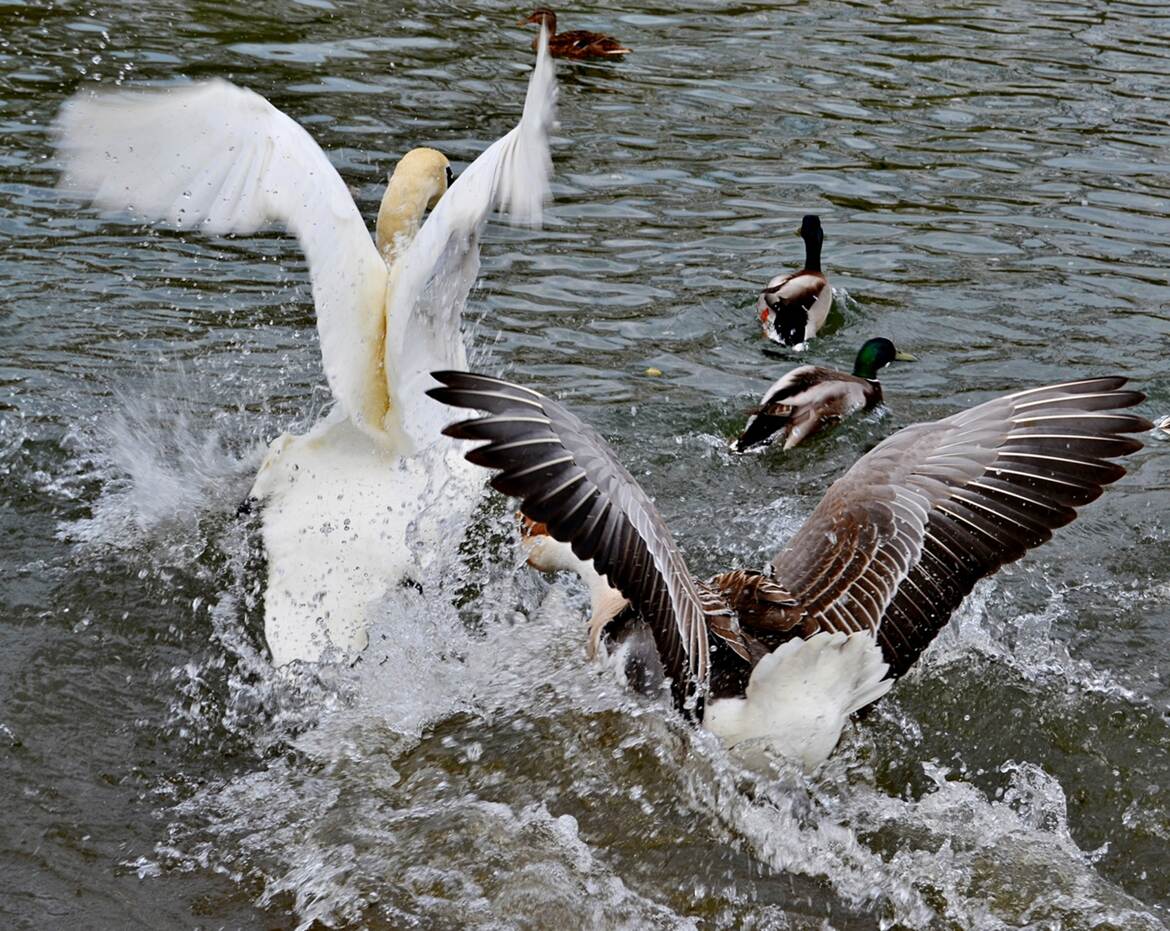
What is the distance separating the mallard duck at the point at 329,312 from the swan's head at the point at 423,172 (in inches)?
15.6

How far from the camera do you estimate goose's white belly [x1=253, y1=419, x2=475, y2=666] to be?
524 centimetres

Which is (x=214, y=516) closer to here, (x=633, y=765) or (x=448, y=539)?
(x=448, y=539)

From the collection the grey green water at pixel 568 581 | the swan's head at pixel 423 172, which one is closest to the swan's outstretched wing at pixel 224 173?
the swan's head at pixel 423 172

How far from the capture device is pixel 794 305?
833 centimetres

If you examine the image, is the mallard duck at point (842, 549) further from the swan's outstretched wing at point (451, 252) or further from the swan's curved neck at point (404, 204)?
the swan's curved neck at point (404, 204)

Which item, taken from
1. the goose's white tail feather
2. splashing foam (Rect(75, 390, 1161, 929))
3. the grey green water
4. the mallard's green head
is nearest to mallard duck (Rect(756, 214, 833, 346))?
the grey green water

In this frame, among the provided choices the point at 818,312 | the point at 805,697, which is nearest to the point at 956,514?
the point at 805,697

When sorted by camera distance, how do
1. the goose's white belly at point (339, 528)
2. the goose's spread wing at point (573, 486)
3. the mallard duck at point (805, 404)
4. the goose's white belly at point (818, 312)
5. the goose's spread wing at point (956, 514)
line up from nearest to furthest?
the goose's spread wing at point (573, 486) → the goose's spread wing at point (956, 514) → the goose's white belly at point (339, 528) → the mallard duck at point (805, 404) → the goose's white belly at point (818, 312)

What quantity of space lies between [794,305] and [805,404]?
1.12 meters

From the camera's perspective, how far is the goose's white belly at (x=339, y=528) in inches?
206

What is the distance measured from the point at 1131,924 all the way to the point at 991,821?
0.57 m

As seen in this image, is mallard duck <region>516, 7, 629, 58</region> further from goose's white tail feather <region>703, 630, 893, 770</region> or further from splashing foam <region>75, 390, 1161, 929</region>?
goose's white tail feather <region>703, 630, 893, 770</region>

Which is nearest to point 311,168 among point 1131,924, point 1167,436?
point 1131,924

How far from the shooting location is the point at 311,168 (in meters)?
5.03
